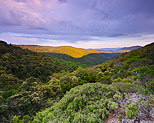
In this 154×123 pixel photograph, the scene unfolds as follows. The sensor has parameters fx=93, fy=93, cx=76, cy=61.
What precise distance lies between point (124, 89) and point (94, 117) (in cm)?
344

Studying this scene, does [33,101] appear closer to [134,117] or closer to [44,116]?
[44,116]

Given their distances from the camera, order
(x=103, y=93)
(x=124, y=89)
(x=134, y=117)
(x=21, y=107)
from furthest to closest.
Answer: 1. (x=21, y=107)
2. (x=124, y=89)
3. (x=103, y=93)
4. (x=134, y=117)

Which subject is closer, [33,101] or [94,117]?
[94,117]

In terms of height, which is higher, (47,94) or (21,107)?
(21,107)

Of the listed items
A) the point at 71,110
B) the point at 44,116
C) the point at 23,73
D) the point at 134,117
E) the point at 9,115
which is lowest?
the point at 23,73

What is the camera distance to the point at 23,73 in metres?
25.6

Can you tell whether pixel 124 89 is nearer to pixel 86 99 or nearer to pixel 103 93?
pixel 103 93

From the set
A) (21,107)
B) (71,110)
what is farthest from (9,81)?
(71,110)

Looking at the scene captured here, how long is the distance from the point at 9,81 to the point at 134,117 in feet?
60.9

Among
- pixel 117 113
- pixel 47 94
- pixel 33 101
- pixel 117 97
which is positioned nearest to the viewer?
pixel 117 113

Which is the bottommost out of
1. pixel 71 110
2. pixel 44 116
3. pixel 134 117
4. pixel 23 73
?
pixel 23 73

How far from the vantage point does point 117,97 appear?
5.11 m

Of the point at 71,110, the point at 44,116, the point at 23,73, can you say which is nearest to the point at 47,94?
the point at 44,116

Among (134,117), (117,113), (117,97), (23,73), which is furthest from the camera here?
(23,73)
